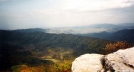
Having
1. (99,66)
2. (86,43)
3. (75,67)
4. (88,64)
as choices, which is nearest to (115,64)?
(99,66)

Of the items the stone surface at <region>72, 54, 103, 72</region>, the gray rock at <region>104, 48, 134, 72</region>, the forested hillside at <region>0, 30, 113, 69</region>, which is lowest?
the forested hillside at <region>0, 30, 113, 69</region>

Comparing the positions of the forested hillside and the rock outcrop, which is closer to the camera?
the rock outcrop

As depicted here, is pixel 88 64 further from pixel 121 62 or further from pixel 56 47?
pixel 56 47

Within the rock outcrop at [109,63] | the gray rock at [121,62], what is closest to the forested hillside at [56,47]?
the rock outcrop at [109,63]

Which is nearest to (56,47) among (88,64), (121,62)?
(88,64)

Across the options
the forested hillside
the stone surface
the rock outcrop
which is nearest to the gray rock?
the rock outcrop

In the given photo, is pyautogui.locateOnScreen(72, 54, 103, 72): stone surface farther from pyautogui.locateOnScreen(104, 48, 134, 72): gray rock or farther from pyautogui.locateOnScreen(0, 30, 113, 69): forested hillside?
pyautogui.locateOnScreen(0, 30, 113, 69): forested hillside

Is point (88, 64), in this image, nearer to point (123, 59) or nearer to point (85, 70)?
point (85, 70)

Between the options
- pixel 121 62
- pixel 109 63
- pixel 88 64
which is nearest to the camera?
pixel 121 62

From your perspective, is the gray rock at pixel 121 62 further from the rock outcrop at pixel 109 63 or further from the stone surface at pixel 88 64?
the stone surface at pixel 88 64
